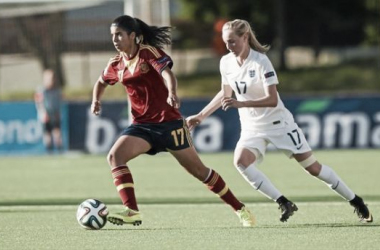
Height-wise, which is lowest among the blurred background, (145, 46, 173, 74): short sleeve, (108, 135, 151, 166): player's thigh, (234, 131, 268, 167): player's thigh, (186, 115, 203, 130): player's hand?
the blurred background

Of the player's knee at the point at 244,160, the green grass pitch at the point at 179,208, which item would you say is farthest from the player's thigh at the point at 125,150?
the player's knee at the point at 244,160

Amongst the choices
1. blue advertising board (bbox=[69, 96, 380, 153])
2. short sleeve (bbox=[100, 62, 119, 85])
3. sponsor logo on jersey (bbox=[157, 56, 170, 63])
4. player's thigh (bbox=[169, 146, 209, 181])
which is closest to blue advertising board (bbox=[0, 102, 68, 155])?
blue advertising board (bbox=[69, 96, 380, 153])

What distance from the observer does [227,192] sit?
9359 mm

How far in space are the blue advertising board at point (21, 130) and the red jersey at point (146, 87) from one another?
1258 centimetres

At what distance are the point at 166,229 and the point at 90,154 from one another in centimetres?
1247

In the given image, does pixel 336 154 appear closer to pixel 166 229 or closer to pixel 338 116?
pixel 338 116

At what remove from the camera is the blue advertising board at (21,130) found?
21359 millimetres

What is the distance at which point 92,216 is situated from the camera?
8867 millimetres

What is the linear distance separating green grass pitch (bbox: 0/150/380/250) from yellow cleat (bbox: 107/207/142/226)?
83 millimetres

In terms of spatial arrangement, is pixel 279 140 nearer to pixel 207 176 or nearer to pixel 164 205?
pixel 207 176

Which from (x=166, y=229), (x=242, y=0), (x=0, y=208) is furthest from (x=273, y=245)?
(x=242, y=0)

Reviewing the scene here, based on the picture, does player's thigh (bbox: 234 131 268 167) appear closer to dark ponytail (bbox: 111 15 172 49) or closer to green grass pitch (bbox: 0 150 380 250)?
green grass pitch (bbox: 0 150 380 250)

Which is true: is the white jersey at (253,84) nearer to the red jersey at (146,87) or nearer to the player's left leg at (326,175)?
the player's left leg at (326,175)

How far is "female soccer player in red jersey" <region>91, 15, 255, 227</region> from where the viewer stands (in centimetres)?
894
